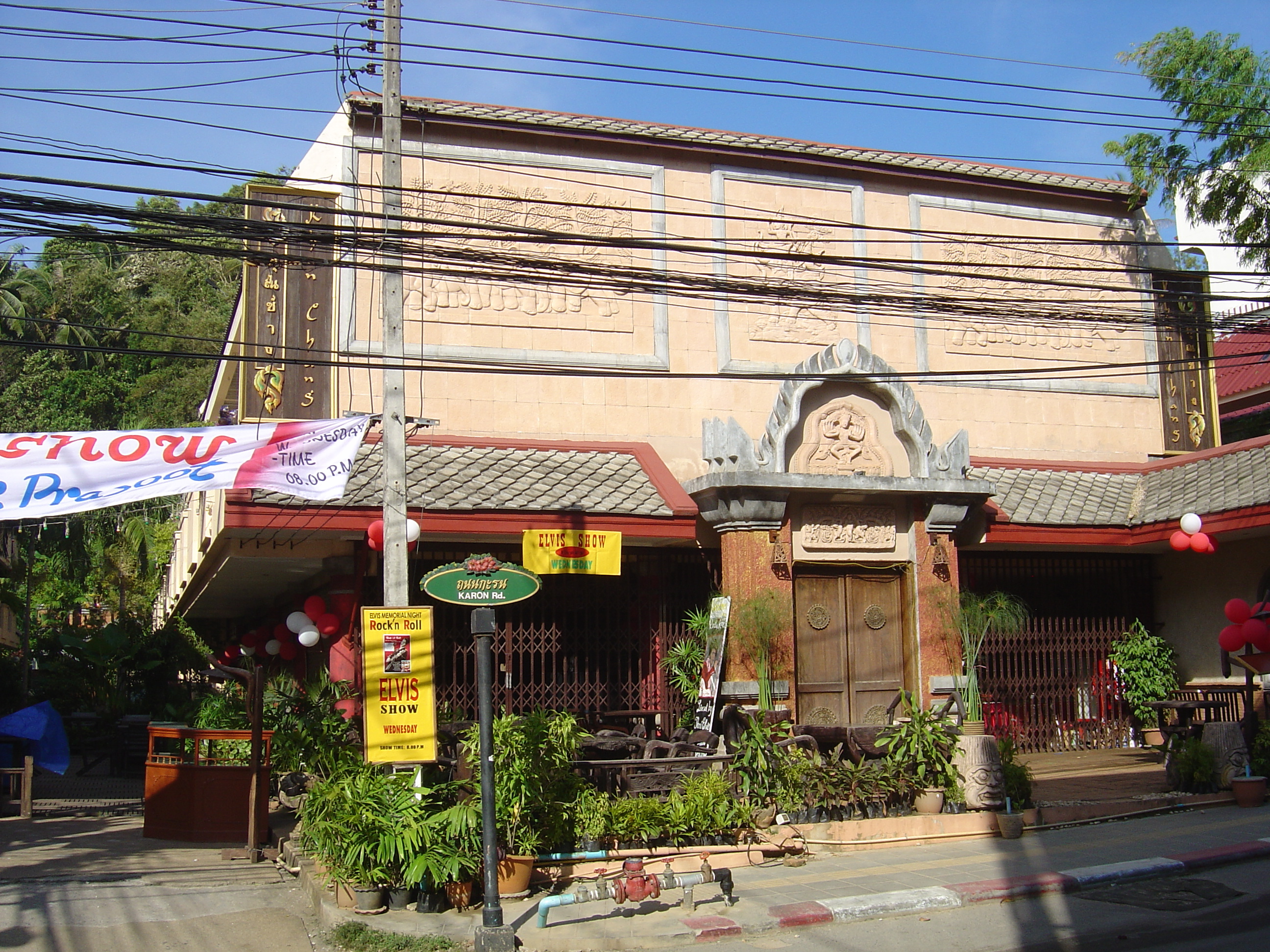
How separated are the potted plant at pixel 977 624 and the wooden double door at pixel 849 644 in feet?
2.52

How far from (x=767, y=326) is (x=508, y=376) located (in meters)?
4.08

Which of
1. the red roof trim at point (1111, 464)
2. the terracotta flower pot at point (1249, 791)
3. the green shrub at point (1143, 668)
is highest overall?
the red roof trim at point (1111, 464)

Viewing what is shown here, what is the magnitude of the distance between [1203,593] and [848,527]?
22.5ft

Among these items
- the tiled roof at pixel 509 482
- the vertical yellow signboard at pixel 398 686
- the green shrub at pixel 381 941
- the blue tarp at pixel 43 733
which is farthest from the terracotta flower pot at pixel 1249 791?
the blue tarp at pixel 43 733

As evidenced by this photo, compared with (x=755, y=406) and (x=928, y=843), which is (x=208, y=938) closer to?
(x=928, y=843)

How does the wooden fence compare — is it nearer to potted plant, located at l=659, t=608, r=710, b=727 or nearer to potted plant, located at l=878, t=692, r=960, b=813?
potted plant, located at l=659, t=608, r=710, b=727

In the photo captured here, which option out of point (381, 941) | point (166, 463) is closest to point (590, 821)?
point (381, 941)

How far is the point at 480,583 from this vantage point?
9594 mm

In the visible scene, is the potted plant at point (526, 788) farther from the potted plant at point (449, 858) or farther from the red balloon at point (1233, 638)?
the red balloon at point (1233, 638)

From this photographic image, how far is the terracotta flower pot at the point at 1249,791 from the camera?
1240cm

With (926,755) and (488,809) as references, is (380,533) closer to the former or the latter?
(488,809)

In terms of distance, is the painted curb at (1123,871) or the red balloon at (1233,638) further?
the red balloon at (1233,638)

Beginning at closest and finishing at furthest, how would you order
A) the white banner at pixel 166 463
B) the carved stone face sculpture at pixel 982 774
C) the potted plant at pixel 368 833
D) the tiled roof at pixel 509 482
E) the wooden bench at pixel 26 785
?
the potted plant at pixel 368 833 → the white banner at pixel 166 463 → the carved stone face sculpture at pixel 982 774 → the tiled roof at pixel 509 482 → the wooden bench at pixel 26 785

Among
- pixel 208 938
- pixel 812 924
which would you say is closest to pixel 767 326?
pixel 812 924
